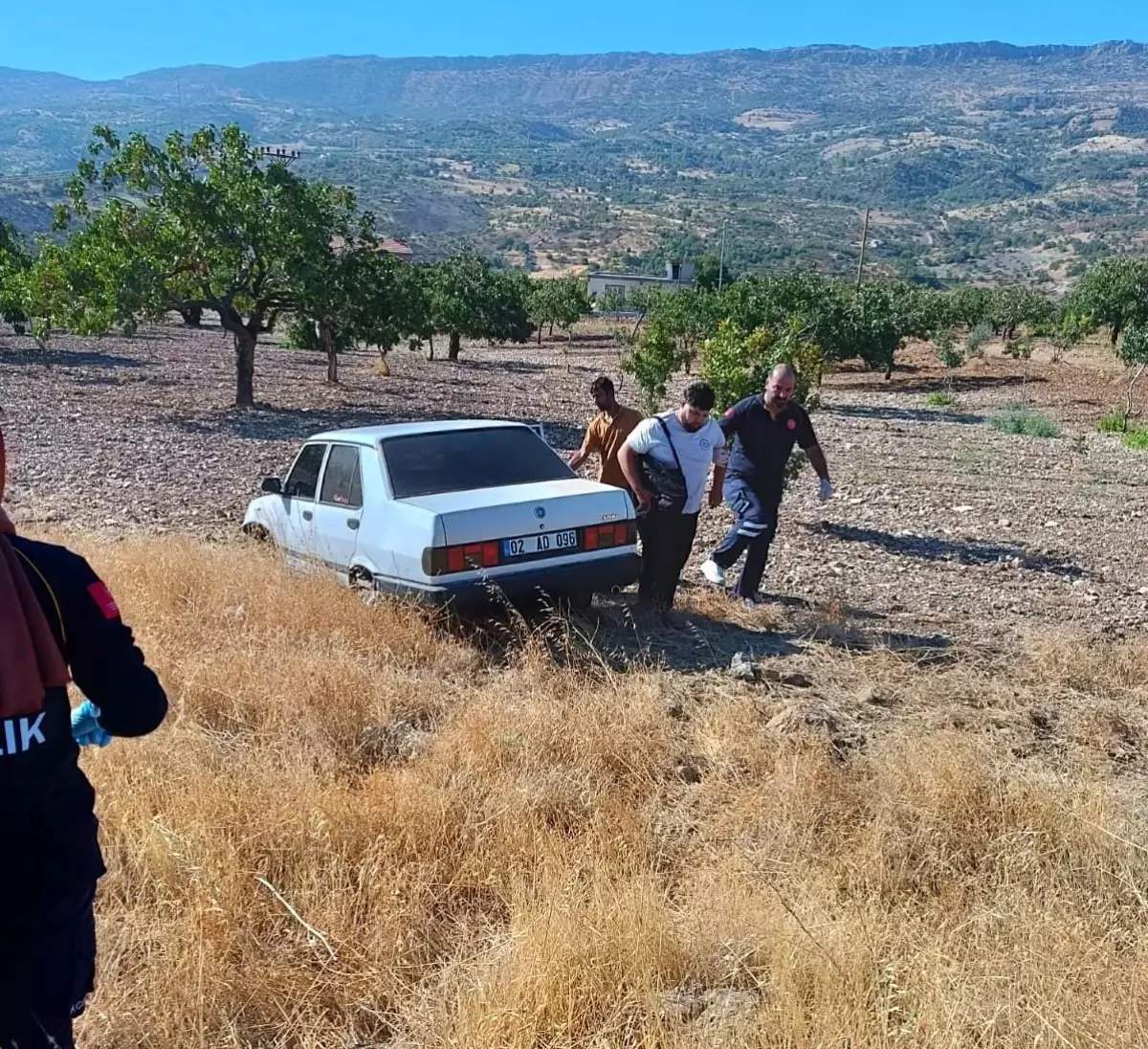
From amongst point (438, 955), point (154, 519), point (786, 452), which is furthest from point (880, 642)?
point (154, 519)

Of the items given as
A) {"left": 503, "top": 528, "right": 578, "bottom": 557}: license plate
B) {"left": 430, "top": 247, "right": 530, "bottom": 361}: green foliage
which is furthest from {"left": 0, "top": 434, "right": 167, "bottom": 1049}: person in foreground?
{"left": 430, "top": 247, "right": 530, "bottom": 361}: green foliage

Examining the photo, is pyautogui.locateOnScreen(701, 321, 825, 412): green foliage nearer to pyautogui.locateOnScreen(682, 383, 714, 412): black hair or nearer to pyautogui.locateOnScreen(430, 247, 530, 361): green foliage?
pyautogui.locateOnScreen(682, 383, 714, 412): black hair

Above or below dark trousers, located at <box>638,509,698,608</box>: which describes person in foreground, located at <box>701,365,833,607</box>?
above

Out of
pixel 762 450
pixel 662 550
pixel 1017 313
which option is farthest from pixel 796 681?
pixel 1017 313

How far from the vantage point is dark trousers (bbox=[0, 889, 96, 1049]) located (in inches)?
80.3

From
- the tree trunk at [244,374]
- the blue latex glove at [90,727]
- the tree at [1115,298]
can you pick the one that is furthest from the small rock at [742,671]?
the tree at [1115,298]

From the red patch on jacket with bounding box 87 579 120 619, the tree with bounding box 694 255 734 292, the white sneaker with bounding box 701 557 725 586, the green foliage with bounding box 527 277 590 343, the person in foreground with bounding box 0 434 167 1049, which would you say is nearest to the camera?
the person in foreground with bounding box 0 434 167 1049

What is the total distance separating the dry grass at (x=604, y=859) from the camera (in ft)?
9.22

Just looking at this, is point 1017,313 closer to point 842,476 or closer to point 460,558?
point 842,476

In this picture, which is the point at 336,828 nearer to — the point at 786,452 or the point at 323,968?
the point at 323,968

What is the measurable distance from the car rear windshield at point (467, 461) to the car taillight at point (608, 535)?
1.99 ft

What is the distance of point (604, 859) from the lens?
362 cm

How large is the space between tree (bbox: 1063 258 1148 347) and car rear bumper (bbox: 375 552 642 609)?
1465 inches

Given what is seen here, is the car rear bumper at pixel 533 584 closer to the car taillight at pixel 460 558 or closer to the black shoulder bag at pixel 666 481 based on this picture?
the car taillight at pixel 460 558
